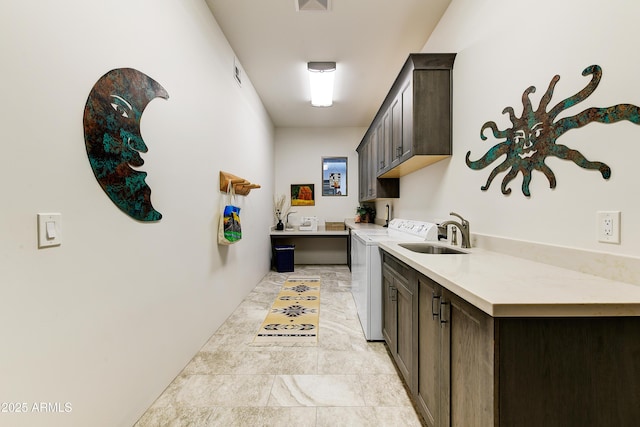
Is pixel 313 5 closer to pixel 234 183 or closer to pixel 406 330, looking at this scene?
pixel 234 183

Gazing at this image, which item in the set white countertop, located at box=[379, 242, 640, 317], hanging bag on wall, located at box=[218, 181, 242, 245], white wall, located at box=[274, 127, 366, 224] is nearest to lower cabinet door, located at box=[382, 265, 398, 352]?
white countertop, located at box=[379, 242, 640, 317]

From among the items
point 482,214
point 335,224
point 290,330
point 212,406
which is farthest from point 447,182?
point 335,224

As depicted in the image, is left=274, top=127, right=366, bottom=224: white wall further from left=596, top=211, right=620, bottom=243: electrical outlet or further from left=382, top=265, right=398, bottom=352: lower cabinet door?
left=596, top=211, right=620, bottom=243: electrical outlet

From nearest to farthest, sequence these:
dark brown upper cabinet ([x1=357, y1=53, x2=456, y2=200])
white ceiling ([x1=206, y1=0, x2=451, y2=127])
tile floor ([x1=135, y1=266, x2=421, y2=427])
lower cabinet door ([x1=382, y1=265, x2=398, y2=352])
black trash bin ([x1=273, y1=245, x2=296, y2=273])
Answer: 1. tile floor ([x1=135, y1=266, x2=421, y2=427])
2. lower cabinet door ([x1=382, y1=265, x2=398, y2=352])
3. dark brown upper cabinet ([x1=357, y1=53, x2=456, y2=200])
4. white ceiling ([x1=206, y1=0, x2=451, y2=127])
5. black trash bin ([x1=273, y1=245, x2=296, y2=273])

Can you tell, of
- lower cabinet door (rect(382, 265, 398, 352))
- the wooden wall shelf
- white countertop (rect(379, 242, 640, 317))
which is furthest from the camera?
the wooden wall shelf

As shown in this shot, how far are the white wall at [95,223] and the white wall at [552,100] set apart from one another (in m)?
2.08

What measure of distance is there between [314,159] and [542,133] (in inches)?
181

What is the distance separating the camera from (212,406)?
1.63 metres

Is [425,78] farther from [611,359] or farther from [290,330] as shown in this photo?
[290,330]

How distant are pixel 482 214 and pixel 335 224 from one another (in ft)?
13.1

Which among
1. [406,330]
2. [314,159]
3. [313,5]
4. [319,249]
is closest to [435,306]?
[406,330]

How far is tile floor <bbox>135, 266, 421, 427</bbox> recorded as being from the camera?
5.07 feet

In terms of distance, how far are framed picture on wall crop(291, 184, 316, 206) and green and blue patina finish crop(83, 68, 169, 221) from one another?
416cm

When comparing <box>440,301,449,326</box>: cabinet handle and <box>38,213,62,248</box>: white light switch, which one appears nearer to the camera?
<box>38,213,62,248</box>: white light switch
